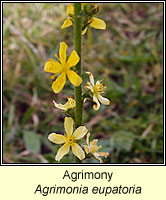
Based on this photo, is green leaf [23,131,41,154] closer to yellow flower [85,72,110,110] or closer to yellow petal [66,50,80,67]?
yellow flower [85,72,110,110]

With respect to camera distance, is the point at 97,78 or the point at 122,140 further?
the point at 97,78

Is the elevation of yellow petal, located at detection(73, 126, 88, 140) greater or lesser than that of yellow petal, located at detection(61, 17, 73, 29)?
lesser

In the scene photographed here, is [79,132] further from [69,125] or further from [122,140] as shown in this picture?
[122,140]

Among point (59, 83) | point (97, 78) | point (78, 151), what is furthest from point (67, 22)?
point (97, 78)

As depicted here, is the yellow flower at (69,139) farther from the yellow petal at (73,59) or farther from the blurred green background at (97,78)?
the blurred green background at (97,78)

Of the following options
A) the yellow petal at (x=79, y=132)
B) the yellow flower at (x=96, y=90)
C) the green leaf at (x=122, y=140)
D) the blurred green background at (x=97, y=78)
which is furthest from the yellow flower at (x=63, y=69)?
the green leaf at (x=122, y=140)

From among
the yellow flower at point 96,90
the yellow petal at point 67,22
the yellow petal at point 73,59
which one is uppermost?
the yellow petal at point 67,22

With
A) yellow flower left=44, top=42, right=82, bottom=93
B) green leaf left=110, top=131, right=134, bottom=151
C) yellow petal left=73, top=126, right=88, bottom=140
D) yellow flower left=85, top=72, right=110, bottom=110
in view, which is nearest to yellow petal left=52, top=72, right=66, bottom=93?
yellow flower left=44, top=42, right=82, bottom=93
